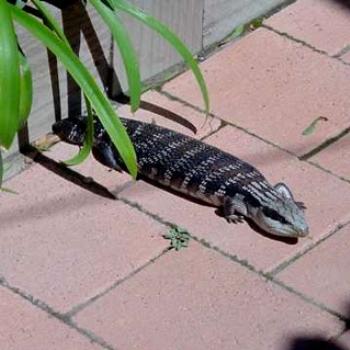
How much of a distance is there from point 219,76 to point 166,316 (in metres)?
1.90

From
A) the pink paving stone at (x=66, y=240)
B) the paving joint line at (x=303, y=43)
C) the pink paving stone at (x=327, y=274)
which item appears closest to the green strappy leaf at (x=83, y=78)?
the pink paving stone at (x=66, y=240)

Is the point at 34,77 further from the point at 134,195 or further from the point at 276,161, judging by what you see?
the point at 276,161

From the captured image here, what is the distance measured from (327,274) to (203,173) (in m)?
0.81

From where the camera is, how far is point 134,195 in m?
6.20

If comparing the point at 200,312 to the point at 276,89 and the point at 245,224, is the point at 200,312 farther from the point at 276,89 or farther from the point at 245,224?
the point at 276,89

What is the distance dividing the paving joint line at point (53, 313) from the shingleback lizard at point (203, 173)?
963mm

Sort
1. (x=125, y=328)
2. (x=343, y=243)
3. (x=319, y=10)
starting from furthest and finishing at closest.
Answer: (x=319, y=10) → (x=343, y=243) → (x=125, y=328)

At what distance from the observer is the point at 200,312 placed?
5.53 m

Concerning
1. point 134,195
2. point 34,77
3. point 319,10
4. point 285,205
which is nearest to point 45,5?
point 34,77

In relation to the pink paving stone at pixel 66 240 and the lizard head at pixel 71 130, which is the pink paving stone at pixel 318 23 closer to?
the lizard head at pixel 71 130

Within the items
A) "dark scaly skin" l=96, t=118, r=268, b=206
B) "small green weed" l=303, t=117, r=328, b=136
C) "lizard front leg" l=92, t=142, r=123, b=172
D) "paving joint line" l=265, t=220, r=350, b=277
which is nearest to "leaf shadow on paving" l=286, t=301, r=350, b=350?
"paving joint line" l=265, t=220, r=350, b=277

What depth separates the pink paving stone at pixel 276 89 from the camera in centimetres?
669

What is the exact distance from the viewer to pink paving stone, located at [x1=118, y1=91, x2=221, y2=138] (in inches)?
262

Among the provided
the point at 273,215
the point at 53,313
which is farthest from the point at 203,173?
the point at 53,313
